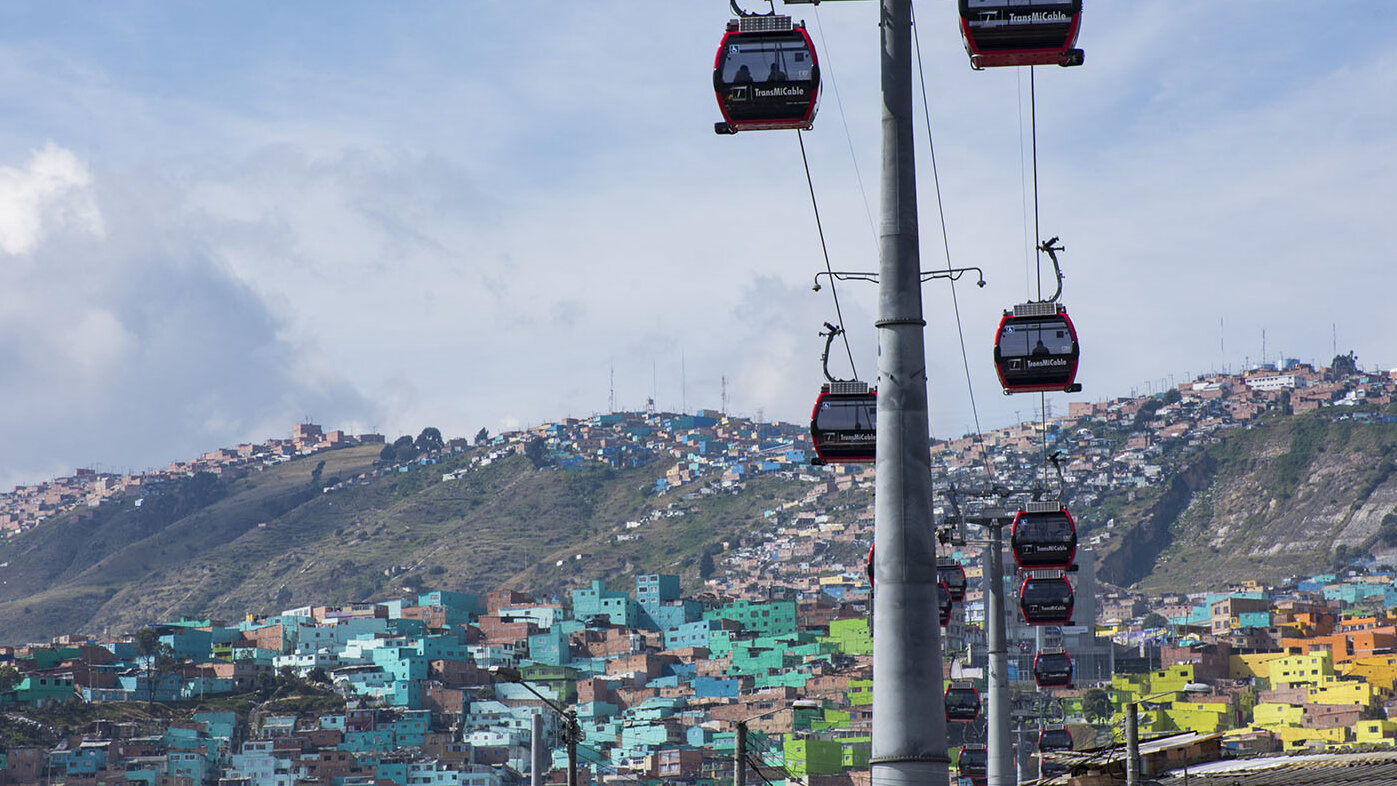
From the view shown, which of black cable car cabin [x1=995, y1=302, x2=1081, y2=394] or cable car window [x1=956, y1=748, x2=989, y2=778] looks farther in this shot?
cable car window [x1=956, y1=748, x2=989, y2=778]

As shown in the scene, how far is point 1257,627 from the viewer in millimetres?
178875

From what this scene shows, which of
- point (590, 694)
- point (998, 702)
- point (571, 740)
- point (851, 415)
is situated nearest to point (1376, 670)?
point (590, 694)

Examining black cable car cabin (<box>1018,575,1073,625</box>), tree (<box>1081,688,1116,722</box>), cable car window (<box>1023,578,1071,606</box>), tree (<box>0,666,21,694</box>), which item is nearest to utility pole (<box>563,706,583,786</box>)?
black cable car cabin (<box>1018,575,1073,625</box>)

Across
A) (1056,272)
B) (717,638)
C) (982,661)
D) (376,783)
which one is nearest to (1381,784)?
(1056,272)

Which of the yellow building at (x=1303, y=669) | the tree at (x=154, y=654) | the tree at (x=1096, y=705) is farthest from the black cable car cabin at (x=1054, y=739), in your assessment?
the tree at (x=154, y=654)

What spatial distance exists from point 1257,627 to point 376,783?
8341 centimetres

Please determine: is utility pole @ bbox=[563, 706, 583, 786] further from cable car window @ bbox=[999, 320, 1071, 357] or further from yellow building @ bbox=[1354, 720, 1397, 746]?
yellow building @ bbox=[1354, 720, 1397, 746]

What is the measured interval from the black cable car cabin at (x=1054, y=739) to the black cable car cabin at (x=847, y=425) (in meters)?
26.0

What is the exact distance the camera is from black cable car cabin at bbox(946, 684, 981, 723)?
121 feet

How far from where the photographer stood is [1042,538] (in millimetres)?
32344

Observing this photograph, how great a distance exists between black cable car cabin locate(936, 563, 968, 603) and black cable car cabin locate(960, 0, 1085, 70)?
22.1m

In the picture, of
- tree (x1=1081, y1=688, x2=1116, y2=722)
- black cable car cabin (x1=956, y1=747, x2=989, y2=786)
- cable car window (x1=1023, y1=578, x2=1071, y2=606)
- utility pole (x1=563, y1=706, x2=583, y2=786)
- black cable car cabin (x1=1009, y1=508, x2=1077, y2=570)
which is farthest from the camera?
tree (x1=1081, y1=688, x2=1116, y2=722)

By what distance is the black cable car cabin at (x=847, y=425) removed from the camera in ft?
38.6

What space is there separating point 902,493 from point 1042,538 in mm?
23683
